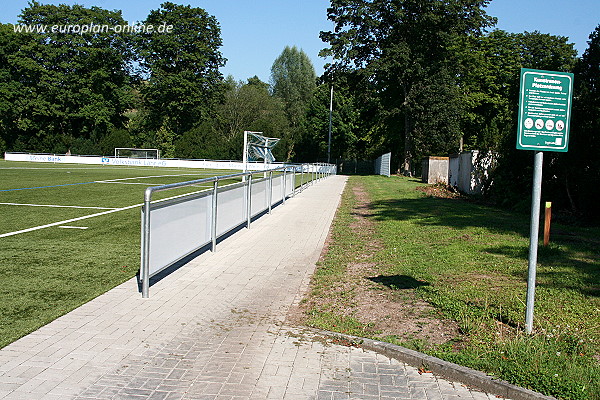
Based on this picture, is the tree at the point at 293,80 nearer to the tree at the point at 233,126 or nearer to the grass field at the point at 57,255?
the tree at the point at 233,126

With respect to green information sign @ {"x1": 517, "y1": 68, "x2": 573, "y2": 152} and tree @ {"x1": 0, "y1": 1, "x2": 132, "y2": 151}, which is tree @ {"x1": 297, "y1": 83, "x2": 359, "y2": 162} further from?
green information sign @ {"x1": 517, "y1": 68, "x2": 573, "y2": 152}

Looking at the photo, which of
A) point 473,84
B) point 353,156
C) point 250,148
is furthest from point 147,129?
point 250,148

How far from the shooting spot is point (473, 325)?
18.4 ft

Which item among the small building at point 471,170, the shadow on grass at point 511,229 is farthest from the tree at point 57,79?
the shadow on grass at point 511,229

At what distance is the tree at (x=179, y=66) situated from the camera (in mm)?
71625

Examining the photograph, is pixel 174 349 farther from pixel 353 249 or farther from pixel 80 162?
pixel 80 162

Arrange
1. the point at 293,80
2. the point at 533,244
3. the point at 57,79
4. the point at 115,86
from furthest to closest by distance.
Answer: the point at 293,80
the point at 115,86
the point at 57,79
the point at 533,244

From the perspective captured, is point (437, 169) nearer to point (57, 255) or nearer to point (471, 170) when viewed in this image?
point (471, 170)

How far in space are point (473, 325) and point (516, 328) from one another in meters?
0.40

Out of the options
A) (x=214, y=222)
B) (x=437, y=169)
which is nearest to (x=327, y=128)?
(x=437, y=169)

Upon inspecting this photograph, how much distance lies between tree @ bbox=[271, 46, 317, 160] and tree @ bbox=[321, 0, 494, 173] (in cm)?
4455

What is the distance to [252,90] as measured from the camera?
8112cm

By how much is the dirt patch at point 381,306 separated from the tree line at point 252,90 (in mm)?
36658

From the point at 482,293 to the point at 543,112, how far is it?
8.34 ft
